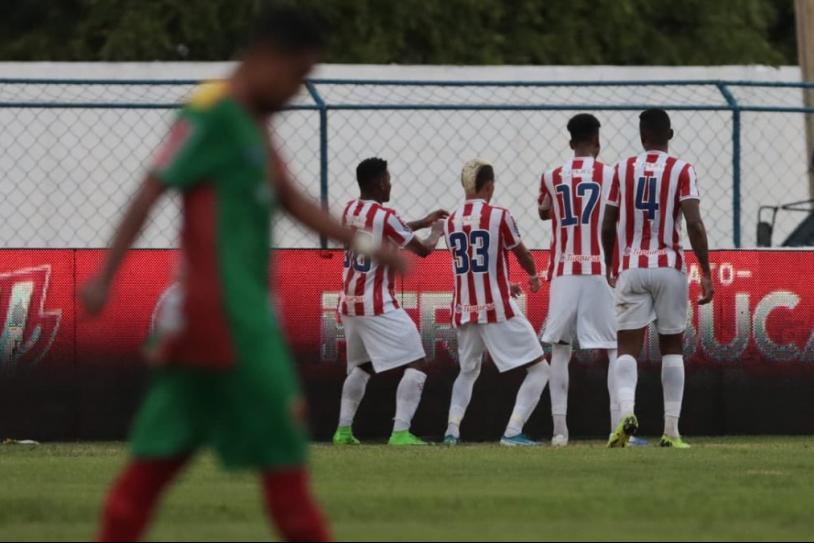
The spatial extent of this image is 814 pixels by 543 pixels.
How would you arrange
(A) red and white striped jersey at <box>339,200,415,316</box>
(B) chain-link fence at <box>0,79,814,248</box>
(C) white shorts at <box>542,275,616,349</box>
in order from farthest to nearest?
(B) chain-link fence at <box>0,79,814,248</box> < (A) red and white striped jersey at <box>339,200,415,316</box> < (C) white shorts at <box>542,275,616,349</box>

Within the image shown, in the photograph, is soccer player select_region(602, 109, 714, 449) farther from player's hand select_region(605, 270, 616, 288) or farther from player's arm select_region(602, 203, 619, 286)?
player's hand select_region(605, 270, 616, 288)

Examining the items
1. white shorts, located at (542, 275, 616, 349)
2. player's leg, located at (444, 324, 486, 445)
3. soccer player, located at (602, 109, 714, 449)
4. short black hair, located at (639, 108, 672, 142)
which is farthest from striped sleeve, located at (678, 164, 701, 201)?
player's leg, located at (444, 324, 486, 445)

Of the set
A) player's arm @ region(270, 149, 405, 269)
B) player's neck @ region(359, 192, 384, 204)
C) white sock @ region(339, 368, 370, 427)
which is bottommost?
white sock @ region(339, 368, 370, 427)

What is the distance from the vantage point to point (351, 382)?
13711mm

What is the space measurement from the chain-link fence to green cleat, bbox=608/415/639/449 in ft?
11.4

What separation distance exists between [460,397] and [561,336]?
0.83 meters

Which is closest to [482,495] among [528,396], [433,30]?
[528,396]

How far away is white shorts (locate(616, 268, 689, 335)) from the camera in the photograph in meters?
12.5

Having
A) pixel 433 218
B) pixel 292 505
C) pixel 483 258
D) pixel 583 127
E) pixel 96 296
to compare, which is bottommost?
pixel 292 505

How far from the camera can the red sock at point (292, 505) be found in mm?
5707

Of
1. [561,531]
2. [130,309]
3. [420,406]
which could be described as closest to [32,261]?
[130,309]

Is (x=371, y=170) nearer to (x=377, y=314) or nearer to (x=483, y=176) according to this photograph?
(x=483, y=176)

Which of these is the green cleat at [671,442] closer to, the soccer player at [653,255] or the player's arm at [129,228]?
the soccer player at [653,255]

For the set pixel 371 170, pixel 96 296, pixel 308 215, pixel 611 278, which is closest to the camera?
pixel 96 296
